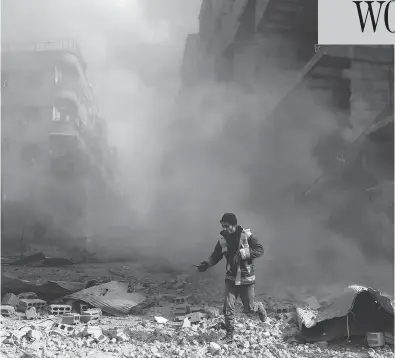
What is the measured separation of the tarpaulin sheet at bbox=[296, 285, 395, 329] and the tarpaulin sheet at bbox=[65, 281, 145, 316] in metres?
2.33

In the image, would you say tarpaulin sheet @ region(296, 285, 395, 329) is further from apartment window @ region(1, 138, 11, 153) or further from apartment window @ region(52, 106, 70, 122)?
apartment window @ region(52, 106, 70, 122)

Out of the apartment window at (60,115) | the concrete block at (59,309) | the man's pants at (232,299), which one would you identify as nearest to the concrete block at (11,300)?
the concrete block at (59,309)

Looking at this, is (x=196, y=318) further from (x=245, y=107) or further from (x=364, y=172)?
(x=245, y=107)

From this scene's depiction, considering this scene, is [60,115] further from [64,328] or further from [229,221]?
[229,221]

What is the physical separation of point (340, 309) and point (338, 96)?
6943 mm

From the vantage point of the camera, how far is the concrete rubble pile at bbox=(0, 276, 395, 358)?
4.15m

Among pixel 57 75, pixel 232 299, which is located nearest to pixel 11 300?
pixel 232 299

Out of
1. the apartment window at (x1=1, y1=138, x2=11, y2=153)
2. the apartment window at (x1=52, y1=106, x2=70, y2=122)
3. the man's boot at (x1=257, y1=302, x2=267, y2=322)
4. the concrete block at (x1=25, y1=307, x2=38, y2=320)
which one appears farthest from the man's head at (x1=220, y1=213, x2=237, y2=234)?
the apartment window at (x1=52, y1=106, x2=70, y2=122)

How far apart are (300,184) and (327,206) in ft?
4.59

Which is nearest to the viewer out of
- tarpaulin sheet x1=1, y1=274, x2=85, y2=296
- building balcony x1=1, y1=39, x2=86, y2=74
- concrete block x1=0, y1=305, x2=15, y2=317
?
concrete block x1=0, y1=305, x2=15, y2=317

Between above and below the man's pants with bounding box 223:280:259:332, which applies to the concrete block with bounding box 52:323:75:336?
below

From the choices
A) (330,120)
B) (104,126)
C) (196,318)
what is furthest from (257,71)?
(196,318)

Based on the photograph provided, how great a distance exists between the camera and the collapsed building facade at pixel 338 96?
8.23m

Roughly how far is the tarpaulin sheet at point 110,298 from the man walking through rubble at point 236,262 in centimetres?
169
